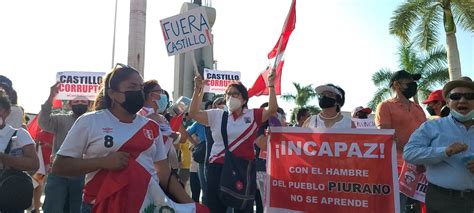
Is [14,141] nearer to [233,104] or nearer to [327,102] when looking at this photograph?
[233,104]

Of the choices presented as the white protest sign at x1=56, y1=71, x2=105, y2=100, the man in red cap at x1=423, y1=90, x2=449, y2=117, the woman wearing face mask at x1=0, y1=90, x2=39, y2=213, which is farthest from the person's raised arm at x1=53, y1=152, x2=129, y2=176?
the white protest sign at x1=56, y1=71, x2=105, y2=100

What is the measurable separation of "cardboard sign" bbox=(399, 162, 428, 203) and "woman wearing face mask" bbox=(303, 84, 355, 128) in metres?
0.73

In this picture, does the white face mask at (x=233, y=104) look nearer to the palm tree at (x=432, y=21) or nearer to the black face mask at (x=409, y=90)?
the black face mask at (x=409, y=90)

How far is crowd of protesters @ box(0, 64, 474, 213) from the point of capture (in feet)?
9.46

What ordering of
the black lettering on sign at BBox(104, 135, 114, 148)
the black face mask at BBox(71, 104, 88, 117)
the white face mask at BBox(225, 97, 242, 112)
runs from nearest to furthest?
the black lettering on sign at BBox(104, 135, 114, 148) → the white face mask at BBox(225, 97, 242, 112) → the black face mask at BBox(71, 104, 88, 117)

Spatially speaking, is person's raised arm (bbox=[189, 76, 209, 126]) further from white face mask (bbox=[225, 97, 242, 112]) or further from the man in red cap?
the man in red cap

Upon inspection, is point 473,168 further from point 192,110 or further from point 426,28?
point 426,28

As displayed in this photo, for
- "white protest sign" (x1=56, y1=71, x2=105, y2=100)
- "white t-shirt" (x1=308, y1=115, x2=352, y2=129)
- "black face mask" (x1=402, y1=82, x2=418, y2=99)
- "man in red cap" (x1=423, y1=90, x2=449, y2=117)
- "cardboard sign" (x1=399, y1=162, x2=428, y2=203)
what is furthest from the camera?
"white protest sign" (x1=56, y1=71, x2=105, y2=100)

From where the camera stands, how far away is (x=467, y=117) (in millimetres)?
3912

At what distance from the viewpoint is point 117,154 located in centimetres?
282

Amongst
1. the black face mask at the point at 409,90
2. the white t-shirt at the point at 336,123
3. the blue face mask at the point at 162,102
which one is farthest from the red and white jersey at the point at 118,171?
the black face mask at the point at 409,90

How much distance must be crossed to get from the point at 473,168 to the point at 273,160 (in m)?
2.04

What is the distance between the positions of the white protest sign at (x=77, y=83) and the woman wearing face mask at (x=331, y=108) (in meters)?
4.57

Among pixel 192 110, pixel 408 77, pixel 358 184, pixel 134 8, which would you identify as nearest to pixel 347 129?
pixel 358 184
